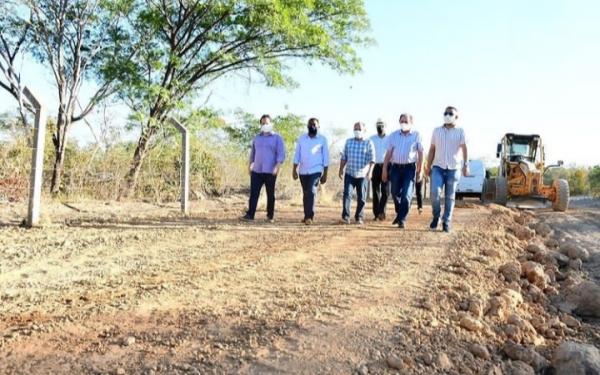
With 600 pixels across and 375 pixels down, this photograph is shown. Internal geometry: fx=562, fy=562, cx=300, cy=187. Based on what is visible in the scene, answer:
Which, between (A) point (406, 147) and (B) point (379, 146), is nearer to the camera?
(A) point (406, 147)

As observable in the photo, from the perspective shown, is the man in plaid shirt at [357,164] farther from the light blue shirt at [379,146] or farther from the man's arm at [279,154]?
the man's arm at [279,154]

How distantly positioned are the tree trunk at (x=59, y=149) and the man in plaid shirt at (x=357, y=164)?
19.5ft

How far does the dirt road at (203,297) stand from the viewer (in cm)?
289

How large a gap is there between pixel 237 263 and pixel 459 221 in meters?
5.75

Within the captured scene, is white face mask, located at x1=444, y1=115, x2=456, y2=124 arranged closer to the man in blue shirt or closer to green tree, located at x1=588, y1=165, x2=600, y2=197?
the man in blue shirt

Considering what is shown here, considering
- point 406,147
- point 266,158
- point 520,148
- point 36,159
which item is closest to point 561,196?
point 520,148

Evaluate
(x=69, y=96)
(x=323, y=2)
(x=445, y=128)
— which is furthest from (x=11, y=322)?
(x=323, y=2)

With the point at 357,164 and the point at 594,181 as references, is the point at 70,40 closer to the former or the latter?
the point at 357,164

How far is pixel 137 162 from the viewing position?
13086 mm

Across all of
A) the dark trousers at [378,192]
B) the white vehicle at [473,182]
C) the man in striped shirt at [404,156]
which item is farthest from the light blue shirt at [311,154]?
the white vehicle at [473,182]

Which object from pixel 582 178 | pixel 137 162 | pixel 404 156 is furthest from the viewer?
pixel 582 178

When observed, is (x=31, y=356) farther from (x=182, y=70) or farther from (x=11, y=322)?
(x=182, y=70)

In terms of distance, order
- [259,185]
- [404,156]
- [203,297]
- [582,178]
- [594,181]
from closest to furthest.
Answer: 1. [203,297]
2. [404,156]
3. [259,185]
4. [594,181]
5. [582,178]

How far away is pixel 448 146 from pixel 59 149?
9639mm
